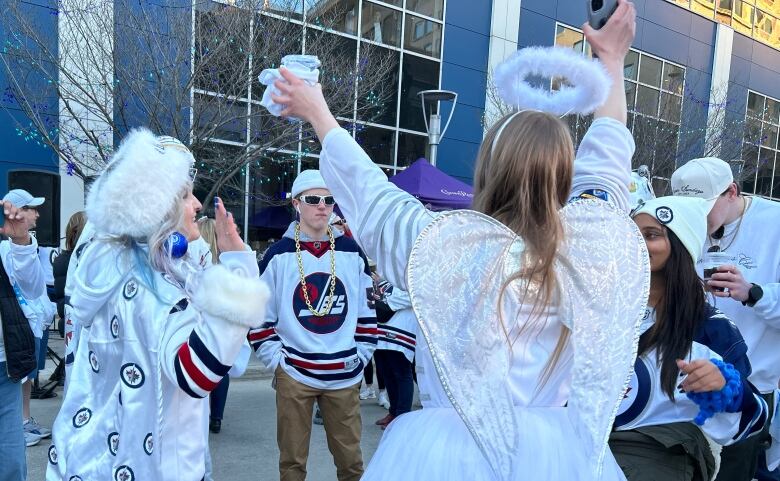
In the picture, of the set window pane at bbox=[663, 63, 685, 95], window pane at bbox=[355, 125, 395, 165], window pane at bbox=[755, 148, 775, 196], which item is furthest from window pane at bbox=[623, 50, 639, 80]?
window pane at bbox=[355, 125, 395, 165]

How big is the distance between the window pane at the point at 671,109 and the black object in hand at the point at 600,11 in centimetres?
1341

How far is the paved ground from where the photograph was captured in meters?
4.20

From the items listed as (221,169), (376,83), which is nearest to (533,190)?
(221,169)

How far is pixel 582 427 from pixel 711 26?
20940mm

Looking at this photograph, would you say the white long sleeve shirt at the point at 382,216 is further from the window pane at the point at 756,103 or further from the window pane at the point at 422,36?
the window pane at the point at 756,103

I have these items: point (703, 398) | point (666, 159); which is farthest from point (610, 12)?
point (666, 159)

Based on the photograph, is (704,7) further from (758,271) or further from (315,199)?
(315,199)

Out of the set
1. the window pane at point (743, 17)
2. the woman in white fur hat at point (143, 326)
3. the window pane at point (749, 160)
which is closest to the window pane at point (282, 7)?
the woman in white fur hat at point (143, 326)

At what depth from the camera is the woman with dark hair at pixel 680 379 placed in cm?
174

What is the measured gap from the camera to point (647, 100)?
15.3 metres

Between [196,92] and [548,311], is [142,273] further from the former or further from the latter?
[196,92]

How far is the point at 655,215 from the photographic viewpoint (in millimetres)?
2037

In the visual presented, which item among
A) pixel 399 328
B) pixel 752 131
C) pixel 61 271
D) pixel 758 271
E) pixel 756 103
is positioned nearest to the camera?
pixel 758 271

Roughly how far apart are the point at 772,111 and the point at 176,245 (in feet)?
75.6
